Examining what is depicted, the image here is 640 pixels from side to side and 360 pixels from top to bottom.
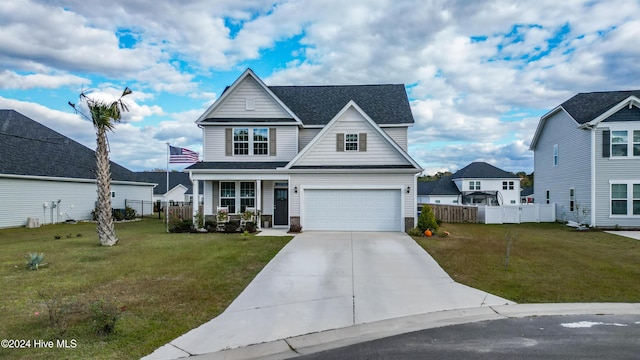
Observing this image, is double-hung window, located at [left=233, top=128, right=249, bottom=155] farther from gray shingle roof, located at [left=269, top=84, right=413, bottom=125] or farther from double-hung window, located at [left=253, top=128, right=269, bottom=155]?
gray shingle roof, located at [left=269, top=84, right=413, bottom=125]

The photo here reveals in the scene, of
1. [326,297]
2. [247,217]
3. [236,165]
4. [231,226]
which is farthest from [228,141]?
[326,297]

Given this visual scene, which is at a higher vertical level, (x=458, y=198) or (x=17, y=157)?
(x=17, y=157)

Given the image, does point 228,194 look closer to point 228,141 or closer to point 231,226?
point 231,226

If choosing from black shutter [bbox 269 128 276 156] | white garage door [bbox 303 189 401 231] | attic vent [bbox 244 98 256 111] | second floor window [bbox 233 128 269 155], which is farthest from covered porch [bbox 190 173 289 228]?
attic vent [bbox 244 98 256 111]

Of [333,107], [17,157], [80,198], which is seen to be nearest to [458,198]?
[333,107]

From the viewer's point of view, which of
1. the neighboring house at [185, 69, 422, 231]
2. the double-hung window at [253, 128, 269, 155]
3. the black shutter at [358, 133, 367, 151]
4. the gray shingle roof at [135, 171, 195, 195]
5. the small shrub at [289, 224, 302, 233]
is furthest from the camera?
the gray shingle roof at [135, 171, 195, 195]

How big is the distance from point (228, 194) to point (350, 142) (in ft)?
23.2

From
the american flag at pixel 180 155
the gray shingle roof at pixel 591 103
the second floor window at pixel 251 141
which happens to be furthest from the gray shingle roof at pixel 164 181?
the gray shingle roof at pixel 591 103

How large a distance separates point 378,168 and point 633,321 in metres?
12.7

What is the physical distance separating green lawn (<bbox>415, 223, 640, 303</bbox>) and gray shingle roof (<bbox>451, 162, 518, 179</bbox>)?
1288 inches

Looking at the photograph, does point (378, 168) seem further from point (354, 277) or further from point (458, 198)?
point (458, 198)

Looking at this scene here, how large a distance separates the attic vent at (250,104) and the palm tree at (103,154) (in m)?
7.18

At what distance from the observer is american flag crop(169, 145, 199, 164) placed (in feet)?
66.9

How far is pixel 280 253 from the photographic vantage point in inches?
501
